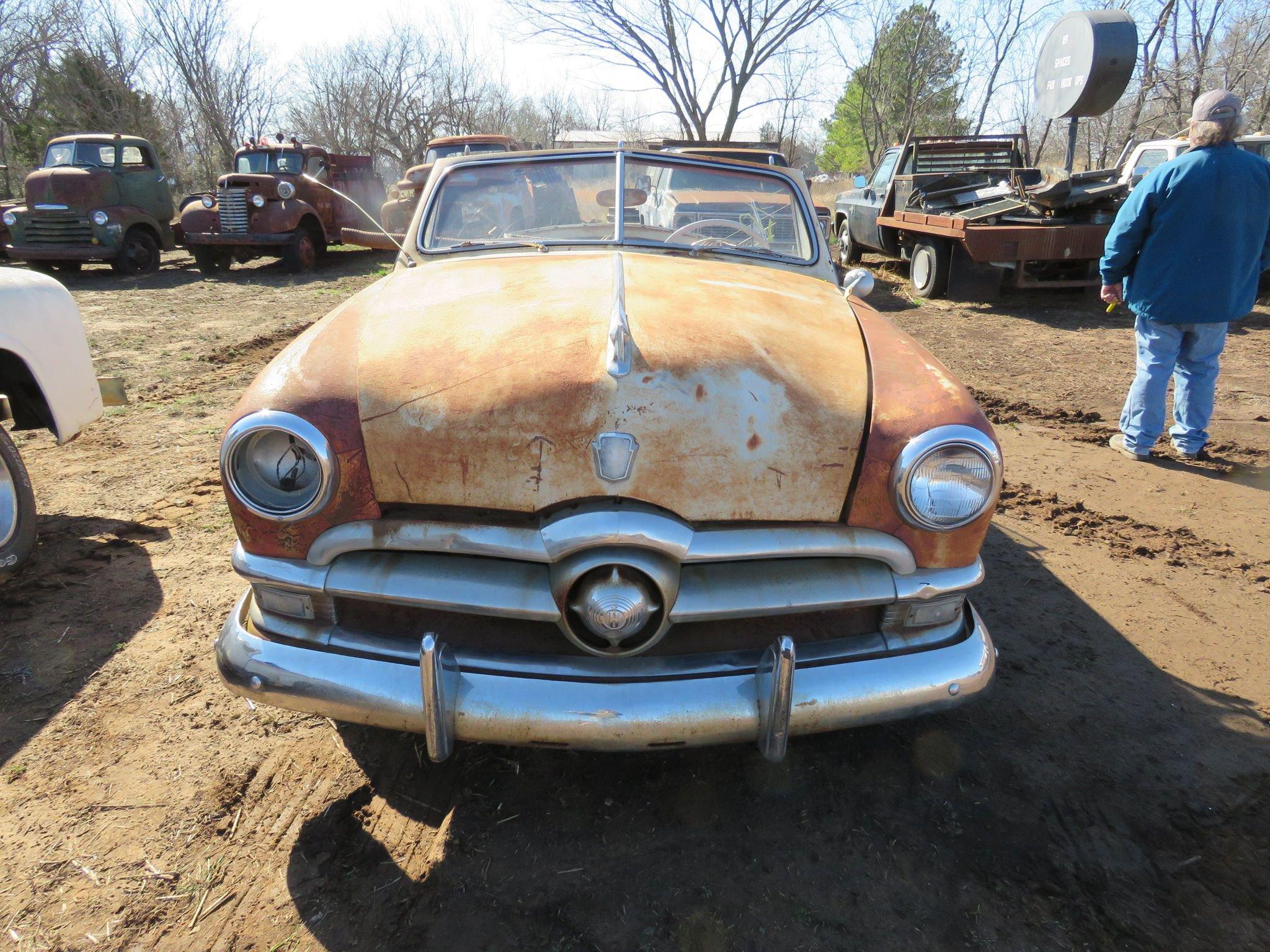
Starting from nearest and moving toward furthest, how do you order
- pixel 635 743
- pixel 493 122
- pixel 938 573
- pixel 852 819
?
pixel 635 743
pixel 938 573
pixel 852 819
pixel 493 122

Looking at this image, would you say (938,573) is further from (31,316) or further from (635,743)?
(31,316)

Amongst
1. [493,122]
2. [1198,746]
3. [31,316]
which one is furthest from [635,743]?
[493,122]

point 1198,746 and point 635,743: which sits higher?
point 635,743

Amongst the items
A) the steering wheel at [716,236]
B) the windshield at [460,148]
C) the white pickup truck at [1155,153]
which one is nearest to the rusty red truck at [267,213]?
the windshield at [460,148]

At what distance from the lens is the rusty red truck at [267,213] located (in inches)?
502

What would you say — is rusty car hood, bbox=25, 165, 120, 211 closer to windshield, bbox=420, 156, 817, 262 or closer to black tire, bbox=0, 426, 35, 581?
black tire, bbox=0, 426, 35, 581

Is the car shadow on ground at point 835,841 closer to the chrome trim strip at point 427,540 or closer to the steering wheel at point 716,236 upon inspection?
the chrome trim strip at point 427,540

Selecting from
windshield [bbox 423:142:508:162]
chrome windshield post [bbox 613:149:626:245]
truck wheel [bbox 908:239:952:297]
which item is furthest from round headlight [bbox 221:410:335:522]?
windshield [bbox 423:142:508:162]

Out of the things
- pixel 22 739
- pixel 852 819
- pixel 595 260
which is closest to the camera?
pixel 852 819

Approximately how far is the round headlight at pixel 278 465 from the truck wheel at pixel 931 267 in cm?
930

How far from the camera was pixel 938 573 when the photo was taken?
1870mm

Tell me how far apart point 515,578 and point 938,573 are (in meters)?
1.02

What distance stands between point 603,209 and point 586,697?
6.84 ft

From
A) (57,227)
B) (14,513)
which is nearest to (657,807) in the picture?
(14,513)
